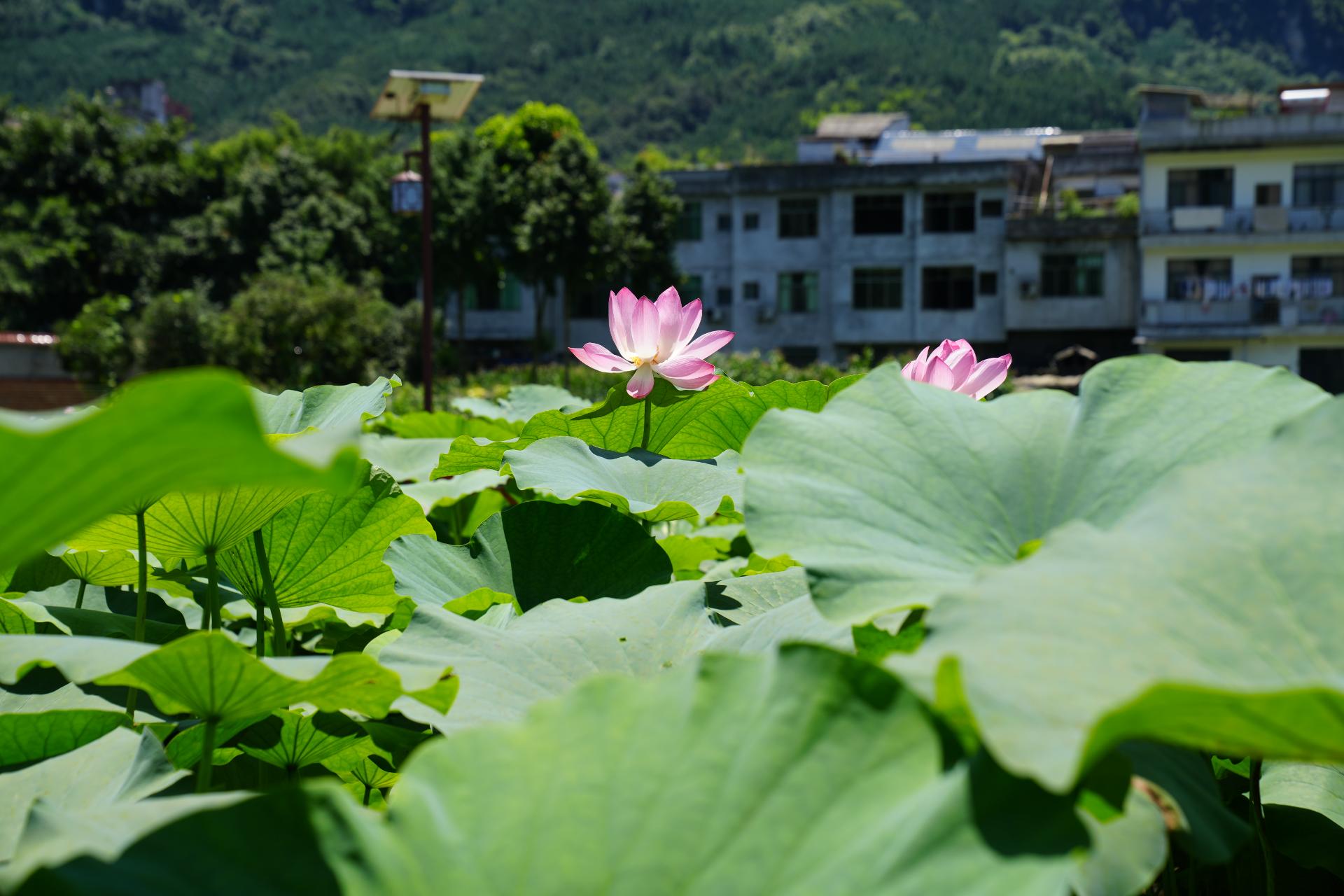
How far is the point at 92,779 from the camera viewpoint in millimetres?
548

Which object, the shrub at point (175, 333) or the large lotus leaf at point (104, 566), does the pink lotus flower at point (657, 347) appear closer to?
the large lotus leaf at point (104, 566)

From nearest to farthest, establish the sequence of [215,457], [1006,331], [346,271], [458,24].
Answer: [215,457]
[1006,331]
[346,271]
[458,24]

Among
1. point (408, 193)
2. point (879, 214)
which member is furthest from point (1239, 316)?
point (408, 193)

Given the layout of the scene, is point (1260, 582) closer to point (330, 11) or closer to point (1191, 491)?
point (1191, 491)

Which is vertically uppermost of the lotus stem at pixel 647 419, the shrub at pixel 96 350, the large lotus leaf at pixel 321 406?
the large lotus leaf at pixel 321 406

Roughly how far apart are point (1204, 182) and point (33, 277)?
66.6 feet

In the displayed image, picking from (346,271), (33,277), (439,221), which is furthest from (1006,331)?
(33,277)

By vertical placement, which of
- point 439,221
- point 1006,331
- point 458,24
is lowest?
point 1006,331

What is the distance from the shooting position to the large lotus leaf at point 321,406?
915mm

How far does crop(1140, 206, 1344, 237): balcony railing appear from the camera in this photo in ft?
59.1

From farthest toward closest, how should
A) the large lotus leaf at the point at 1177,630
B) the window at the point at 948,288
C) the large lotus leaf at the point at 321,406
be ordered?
the window at the point at 948,288 < the large lotus leaf at the point at 321,406 < the large lotus leaf at the point at 1177,630

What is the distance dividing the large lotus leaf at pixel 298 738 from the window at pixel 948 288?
20.5 meters

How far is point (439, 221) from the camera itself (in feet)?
67.5

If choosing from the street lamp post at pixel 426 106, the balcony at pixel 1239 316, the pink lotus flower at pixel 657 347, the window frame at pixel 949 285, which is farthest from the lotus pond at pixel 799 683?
the window frame at pixel 949 285
